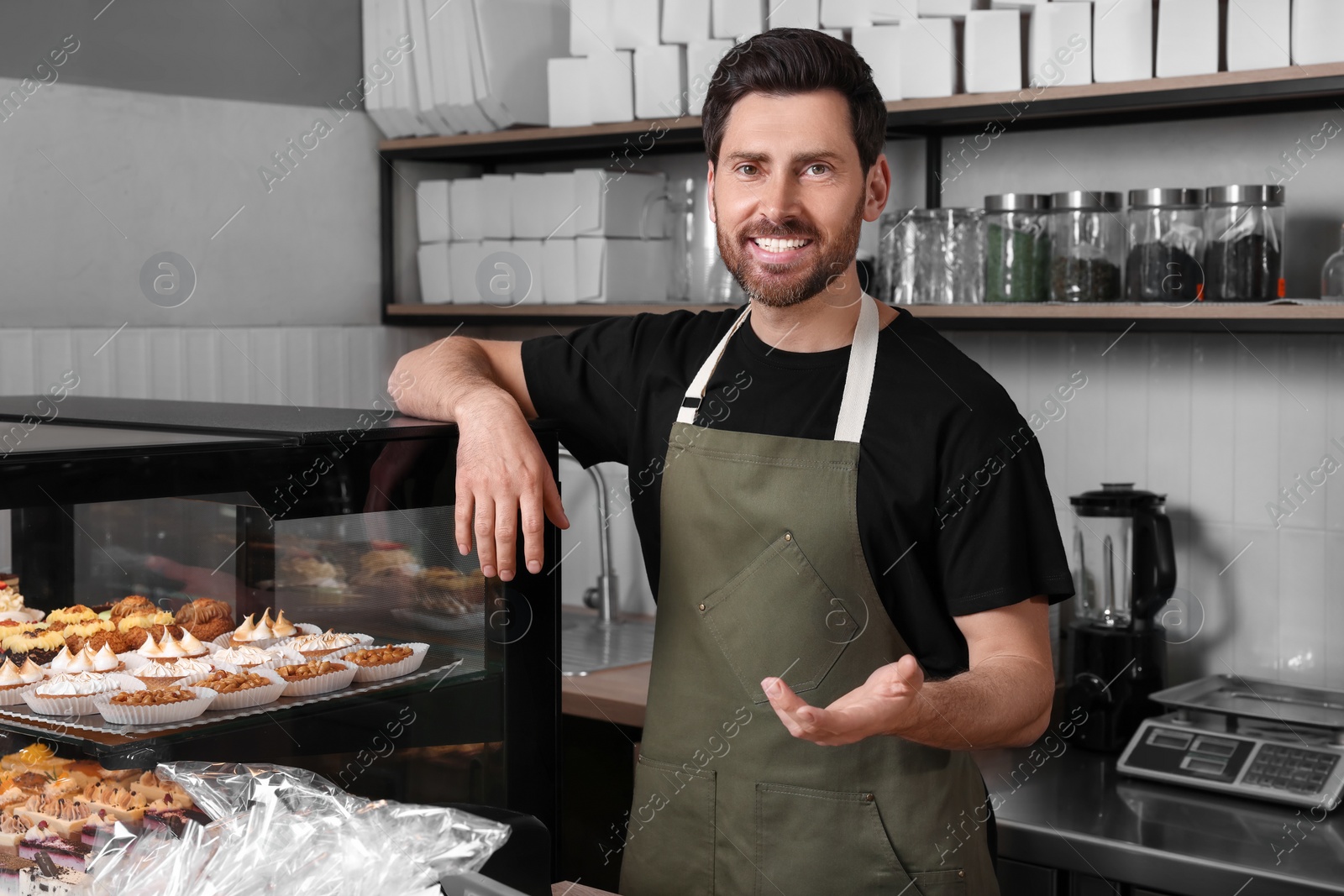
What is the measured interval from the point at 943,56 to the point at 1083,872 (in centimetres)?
133

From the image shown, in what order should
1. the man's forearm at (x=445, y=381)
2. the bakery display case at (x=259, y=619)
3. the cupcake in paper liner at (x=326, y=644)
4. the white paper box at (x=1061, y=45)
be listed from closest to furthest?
the bakery display case at (x=259, y=619) → the cupcake in paper liner at (x=326, y=644) → the man's forearm at (x=445, y=381) → the white paper box at (x=1061, y=45)

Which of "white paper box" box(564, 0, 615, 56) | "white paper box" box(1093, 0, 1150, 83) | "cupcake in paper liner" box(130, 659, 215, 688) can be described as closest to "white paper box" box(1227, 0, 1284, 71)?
"white paper box" box(1093, 0, 1150, 83)

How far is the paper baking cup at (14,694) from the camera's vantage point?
1.08 metres

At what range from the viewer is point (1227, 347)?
2.39 metres

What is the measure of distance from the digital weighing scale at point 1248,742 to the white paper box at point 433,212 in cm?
186

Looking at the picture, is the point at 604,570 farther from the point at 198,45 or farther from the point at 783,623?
the point at 783,623

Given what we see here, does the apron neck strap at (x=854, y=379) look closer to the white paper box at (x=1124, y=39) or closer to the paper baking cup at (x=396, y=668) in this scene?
the paper baking cup at (x=396, y=668)

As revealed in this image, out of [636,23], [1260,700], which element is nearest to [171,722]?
[1260,700]

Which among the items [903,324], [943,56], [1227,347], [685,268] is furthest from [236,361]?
[1227,347]

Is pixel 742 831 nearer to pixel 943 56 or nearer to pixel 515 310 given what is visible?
pixel 943 56

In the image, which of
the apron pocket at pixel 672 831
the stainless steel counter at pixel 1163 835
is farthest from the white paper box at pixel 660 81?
the apron pocket at pixel 672 831

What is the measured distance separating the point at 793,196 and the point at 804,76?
130mm

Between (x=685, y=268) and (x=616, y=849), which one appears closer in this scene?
(x=616, y=849)

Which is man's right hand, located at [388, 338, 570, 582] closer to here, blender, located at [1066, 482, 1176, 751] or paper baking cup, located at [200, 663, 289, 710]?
paper baking cup, located at [200, 663, 289, 710]
